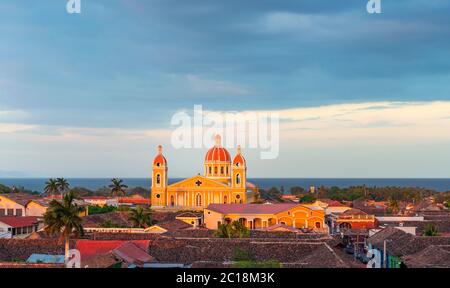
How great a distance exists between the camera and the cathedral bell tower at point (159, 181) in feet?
276

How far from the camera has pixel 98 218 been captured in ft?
193

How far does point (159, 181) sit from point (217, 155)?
7938 millimetres

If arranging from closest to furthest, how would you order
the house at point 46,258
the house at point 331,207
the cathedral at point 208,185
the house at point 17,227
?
the house at point 46,258, the house at point 17,227, the house at point 331,207, the cathedral at point 208,185

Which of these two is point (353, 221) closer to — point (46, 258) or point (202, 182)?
point (202, 182)

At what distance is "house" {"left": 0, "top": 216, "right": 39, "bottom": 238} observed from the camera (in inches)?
1973

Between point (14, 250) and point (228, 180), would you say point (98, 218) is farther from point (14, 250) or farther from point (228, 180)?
point (228, 180)

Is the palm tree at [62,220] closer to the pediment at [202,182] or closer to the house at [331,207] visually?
the house at [331,207]

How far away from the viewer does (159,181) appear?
84688 millimetres

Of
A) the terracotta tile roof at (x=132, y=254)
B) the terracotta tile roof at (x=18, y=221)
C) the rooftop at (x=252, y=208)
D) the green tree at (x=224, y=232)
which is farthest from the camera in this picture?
the rooftop at (x=252, y=208)

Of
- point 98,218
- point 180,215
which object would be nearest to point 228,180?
point 180,215

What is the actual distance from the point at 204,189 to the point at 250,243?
43894 mm

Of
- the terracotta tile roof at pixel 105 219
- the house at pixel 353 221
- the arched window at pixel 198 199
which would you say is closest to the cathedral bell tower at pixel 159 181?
the arched window at pixel 198 199

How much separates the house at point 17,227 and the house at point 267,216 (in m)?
18.0
